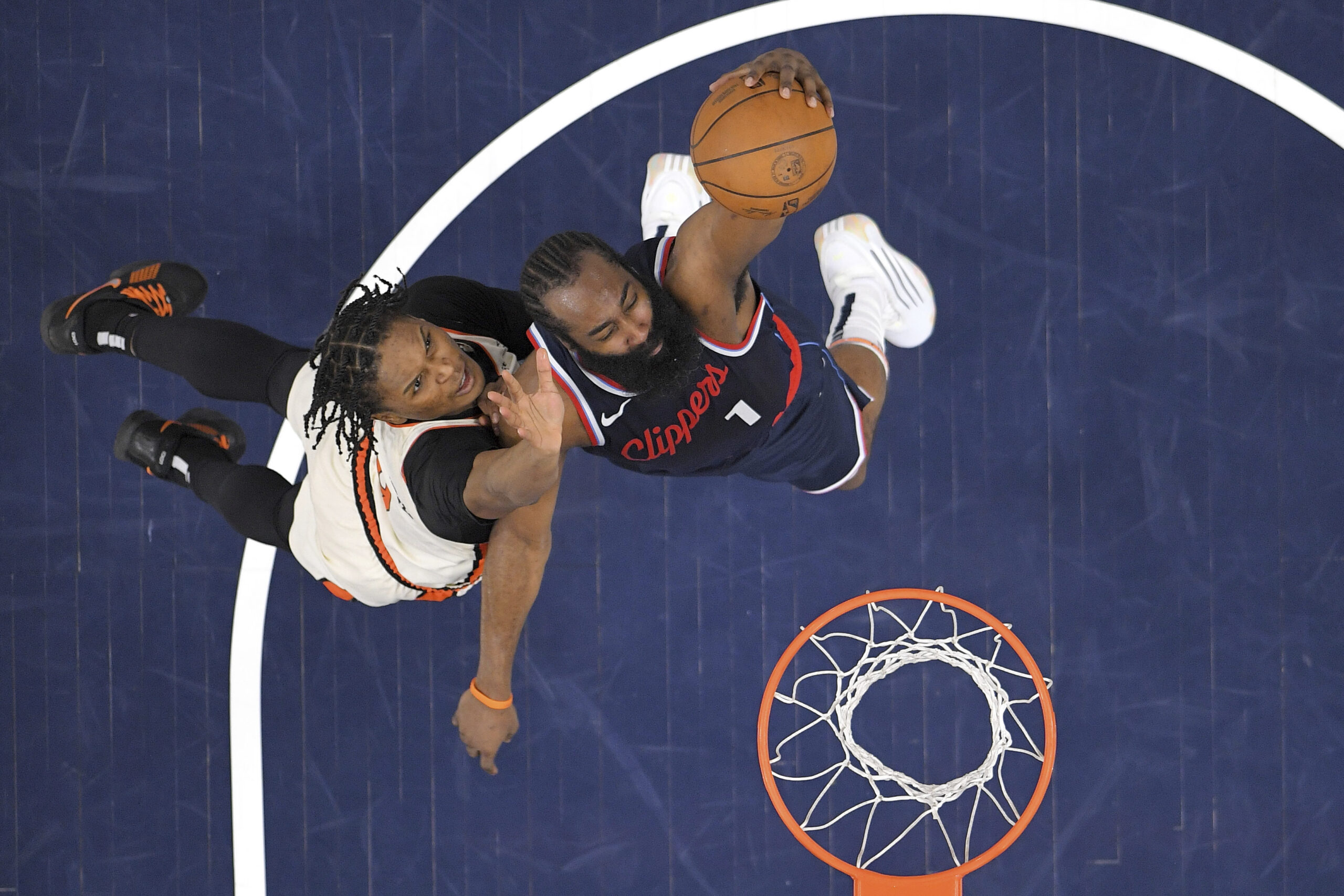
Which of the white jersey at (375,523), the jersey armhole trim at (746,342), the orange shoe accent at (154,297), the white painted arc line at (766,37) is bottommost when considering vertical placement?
the white jersey at (375,523)

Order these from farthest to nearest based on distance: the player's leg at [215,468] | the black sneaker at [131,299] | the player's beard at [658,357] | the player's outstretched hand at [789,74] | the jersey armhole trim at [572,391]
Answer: the black sneaker at [131,299] < the player's leg at [215,468] < the jersey armhole trim at [572,391] < the player's beard at [658,357] < the player's outstretched hand at [789,74]

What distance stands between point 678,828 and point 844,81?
2.82 metres

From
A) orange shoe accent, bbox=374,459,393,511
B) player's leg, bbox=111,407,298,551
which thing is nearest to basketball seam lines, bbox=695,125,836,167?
orange shoe accent, bbox=374,459,393,511

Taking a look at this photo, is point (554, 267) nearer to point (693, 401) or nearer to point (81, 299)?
point (693, 401)

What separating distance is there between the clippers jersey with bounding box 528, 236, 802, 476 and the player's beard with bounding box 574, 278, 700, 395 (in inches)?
1.5

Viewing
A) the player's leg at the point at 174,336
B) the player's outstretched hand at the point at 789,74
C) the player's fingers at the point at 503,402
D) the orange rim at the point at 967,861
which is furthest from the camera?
the orange rim at the point at 967,861

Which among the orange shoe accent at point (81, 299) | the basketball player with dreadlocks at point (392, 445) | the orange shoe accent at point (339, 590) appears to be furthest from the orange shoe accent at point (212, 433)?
the orange shoe accent at point (339, 590)

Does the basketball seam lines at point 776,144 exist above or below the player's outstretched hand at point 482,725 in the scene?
above

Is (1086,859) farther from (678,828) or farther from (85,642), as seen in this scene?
(85,642)

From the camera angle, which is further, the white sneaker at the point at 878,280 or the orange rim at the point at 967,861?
the white sneaker at the point at 878,280

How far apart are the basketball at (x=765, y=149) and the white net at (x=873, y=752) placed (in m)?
1.75

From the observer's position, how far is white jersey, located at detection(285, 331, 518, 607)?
2.22 metres

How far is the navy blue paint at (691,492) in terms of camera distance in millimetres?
3422

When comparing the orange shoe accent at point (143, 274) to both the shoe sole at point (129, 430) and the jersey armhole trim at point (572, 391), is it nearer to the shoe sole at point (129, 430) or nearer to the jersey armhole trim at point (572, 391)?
the shoe sole at point (129, 430)
